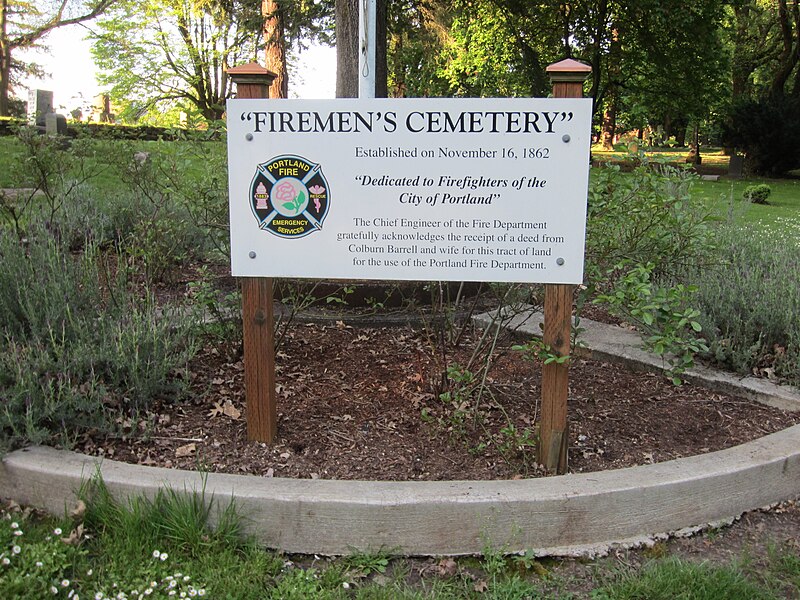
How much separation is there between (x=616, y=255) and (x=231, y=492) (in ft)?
6.57

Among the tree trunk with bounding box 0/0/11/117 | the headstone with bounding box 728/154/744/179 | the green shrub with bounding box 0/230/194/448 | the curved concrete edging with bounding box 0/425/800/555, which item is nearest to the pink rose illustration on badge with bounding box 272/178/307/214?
the green shrub with bounding box 0/230/194/448

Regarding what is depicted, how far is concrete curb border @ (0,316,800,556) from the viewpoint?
8.36 feet

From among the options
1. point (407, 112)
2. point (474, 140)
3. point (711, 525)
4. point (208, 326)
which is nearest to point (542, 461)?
point (711, 525)

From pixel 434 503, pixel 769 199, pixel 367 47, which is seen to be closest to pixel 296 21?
pixel 367 47

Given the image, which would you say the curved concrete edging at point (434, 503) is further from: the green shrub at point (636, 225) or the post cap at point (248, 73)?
the post cap at point (248, 73)

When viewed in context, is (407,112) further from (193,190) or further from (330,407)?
(193,190)

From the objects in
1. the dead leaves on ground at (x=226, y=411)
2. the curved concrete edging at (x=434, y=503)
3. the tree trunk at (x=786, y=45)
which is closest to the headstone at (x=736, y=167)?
the tree trunk at (x=786, y=45)

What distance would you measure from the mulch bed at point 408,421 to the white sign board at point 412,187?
79cm

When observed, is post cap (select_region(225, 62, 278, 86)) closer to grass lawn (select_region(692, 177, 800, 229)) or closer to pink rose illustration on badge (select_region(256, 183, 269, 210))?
pink rose illustration on badge (select_region(256, 183, 269, 210))

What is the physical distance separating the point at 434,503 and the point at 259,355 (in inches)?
40.1

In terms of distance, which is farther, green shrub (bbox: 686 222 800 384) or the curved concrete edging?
green shrub (bbox: 686 222 800 384)

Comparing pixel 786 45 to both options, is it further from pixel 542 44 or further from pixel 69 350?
pixel 69 350

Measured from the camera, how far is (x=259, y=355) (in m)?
3.03

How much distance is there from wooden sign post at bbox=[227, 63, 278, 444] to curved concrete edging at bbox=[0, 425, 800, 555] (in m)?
0.43
